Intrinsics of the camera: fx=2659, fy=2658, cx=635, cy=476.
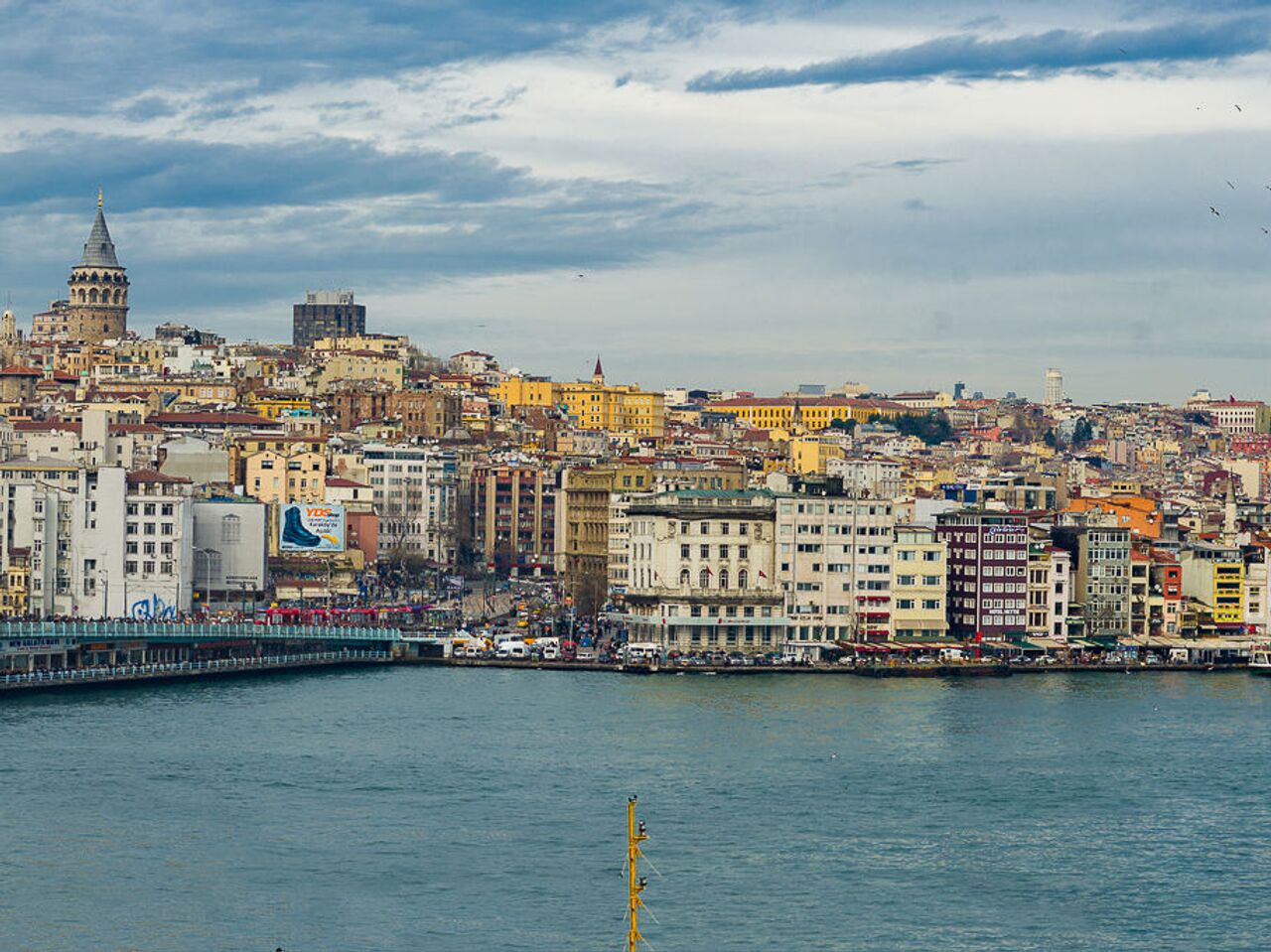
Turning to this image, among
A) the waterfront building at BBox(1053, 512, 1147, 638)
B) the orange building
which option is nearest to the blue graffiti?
the waterfront building at BBox(1053, 512, 1147, 638)

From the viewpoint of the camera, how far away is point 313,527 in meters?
69.9

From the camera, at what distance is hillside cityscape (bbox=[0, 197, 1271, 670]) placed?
196 ft

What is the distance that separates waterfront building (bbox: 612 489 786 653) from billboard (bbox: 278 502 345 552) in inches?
507

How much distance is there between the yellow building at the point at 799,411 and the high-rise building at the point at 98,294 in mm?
31036

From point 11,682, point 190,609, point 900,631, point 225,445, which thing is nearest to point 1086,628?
point 900,631

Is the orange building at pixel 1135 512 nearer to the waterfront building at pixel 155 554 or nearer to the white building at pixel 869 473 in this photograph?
the white building at pixel 869 473

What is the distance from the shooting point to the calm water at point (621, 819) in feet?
98.2

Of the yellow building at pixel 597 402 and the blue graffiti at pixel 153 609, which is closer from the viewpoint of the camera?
the blue graffiti at pixel 153 609

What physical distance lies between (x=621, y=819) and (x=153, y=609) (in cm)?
2726

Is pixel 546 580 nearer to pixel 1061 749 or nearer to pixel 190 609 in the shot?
pixel 190 609

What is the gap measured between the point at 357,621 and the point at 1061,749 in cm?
2320

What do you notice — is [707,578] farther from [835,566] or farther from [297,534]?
[297,534]

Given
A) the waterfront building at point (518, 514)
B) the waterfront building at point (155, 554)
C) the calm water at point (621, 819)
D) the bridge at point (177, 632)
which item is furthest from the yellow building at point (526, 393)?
the calm water at point (621, 819)

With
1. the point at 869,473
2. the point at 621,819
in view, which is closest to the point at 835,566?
the point at 621,819
